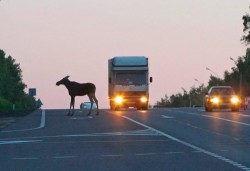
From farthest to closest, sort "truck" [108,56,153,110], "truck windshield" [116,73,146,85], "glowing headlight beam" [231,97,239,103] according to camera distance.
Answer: "truck windshield" [116,73,146,85] → "truck" [108,56,153,110] → "glowing headlight beam" [231,97,239,103]

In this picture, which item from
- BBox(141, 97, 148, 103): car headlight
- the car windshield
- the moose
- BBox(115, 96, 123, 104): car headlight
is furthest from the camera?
BBox(141, 97, 148, 103): car headlight

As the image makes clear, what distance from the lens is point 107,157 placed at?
20031 mm

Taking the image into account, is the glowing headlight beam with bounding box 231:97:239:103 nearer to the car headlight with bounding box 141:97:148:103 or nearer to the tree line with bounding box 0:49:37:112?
the car headlight with bounding box 141:97:148:103

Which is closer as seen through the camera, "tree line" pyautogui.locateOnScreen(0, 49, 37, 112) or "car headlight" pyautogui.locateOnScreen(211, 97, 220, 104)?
"car headlight" pyautogui.locateOnScreen(211, 97, 220, 104)

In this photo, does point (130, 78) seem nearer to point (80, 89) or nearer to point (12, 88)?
point (80, 89)

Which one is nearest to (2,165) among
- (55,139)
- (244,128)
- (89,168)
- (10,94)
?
(89,168)

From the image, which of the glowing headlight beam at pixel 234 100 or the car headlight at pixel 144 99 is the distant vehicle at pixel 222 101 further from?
the car headlight at pixel 144 99

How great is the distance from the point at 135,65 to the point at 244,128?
A: 3108cm

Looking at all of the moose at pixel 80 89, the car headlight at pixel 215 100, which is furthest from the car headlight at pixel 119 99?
the moose at pixel 80 89

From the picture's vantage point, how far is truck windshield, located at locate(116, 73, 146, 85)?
6688cm

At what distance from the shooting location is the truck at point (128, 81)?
6631 centimetres


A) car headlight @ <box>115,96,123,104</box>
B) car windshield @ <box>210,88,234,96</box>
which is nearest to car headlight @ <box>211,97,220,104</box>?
car windshield @ <box>210,88,234,96</box>

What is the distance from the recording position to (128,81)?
220 ft

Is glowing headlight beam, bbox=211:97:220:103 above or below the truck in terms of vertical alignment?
below
